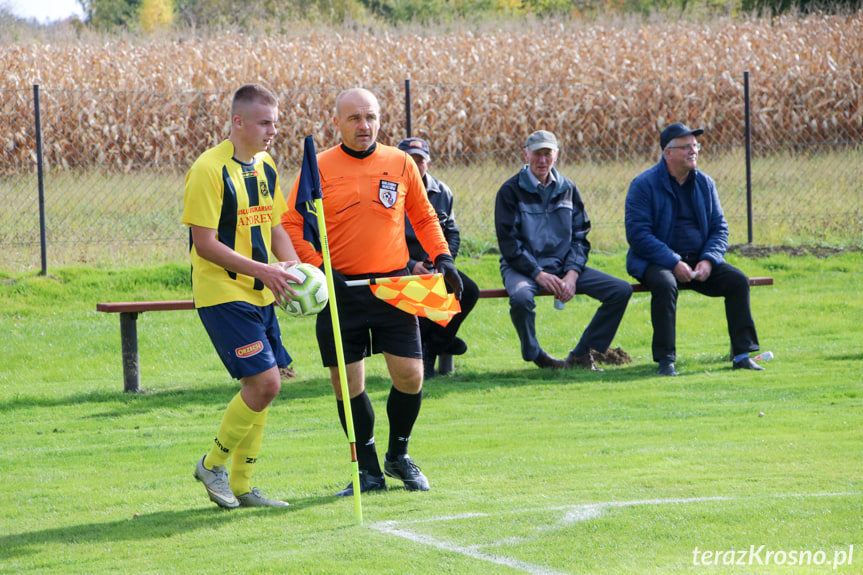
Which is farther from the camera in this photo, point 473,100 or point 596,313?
point 473,100

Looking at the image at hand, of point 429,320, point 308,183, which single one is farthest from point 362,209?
point 429,320

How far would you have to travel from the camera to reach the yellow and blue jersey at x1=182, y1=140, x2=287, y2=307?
5.10 metres

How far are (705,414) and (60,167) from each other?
10.8 meters

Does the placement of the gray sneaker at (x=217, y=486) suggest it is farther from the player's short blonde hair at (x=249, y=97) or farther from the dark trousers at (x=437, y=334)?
the dark trousers at (x=437, y=334)

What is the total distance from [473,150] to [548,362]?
9146 mm

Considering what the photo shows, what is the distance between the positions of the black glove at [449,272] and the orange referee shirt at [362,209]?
21 centimetres

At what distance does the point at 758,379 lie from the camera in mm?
8617

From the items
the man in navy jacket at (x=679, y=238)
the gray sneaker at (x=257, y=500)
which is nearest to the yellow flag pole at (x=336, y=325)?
the gray sneaker at (x=257, y=500)

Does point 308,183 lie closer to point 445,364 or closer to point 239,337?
point 239,337

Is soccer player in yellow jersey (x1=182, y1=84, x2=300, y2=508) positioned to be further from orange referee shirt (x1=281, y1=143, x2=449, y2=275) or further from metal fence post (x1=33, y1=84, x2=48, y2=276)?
metal fence post (x1=33, y1=84, x2=48, y2=276)

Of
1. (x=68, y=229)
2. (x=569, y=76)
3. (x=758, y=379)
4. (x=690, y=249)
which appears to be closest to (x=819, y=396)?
(x=758, y=379)

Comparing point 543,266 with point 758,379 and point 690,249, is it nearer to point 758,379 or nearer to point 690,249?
point 690,249

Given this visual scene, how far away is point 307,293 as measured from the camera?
507 centimetres

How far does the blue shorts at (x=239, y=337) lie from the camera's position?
5188mm
